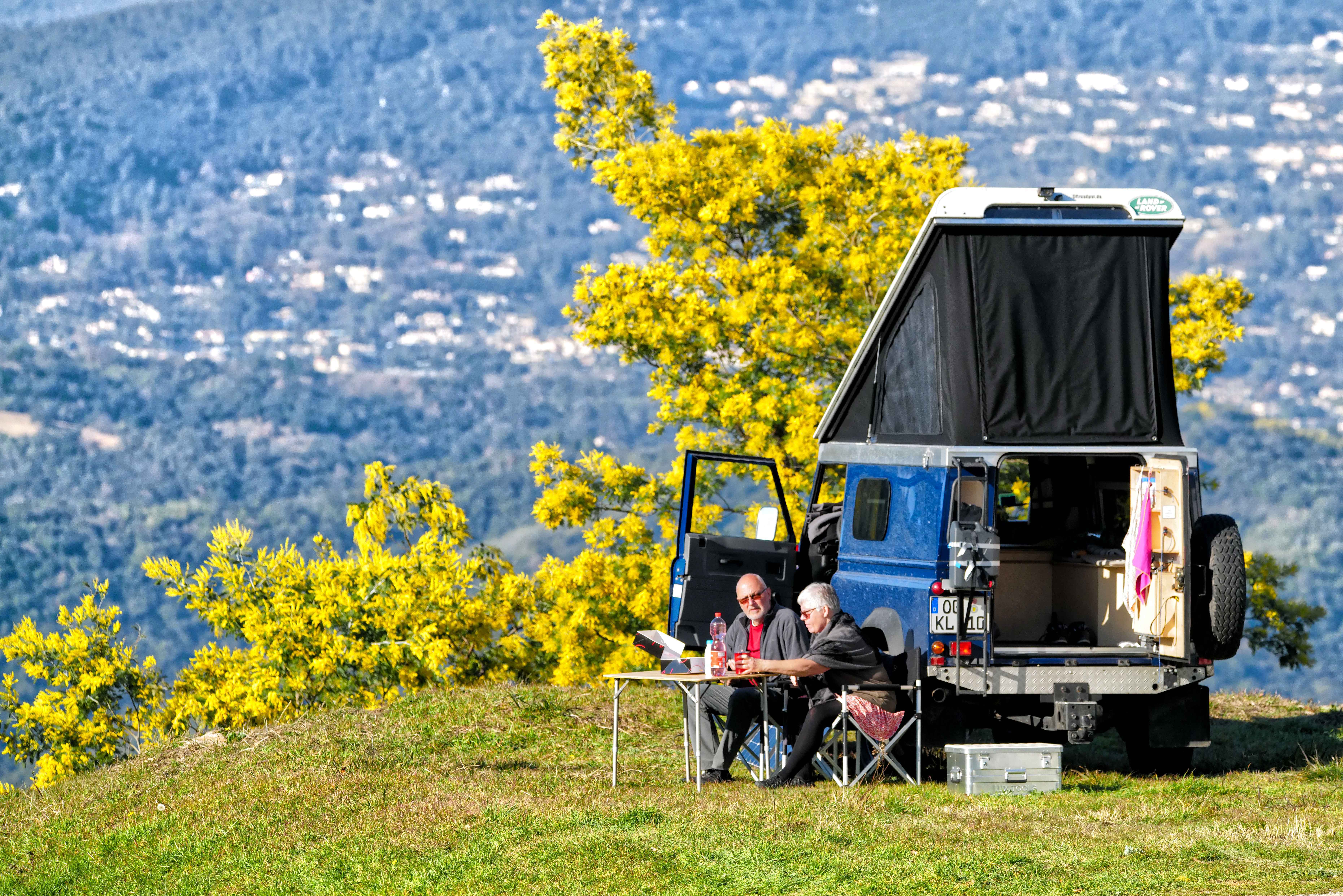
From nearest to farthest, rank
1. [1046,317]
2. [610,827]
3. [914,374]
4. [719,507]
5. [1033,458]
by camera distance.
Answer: [610,827]
[1046,317]
[914,374]
[1033,458]
[719,507]

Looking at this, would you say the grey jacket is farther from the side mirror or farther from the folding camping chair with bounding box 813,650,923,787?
the side mirror

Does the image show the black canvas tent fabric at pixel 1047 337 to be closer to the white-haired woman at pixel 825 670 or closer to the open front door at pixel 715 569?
the white-haired woman at pixel 825 670

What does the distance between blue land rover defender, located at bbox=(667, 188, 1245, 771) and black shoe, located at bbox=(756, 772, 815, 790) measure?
0.90 metres

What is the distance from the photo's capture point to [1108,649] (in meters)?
9.96

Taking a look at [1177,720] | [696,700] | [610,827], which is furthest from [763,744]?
[1177,720]

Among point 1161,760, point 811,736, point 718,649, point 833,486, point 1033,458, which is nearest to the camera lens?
point 811,736

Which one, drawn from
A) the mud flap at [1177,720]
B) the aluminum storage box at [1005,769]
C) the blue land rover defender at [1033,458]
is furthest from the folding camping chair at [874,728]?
the mud flap at [1177,720]

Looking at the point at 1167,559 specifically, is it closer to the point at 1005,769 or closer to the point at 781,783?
the point at 1005,769

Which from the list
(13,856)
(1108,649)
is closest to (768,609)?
(1108,649)

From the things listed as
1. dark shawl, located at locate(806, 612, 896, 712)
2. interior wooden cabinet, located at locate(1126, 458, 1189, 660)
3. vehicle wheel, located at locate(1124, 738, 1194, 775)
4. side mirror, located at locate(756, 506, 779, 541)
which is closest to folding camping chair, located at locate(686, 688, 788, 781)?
dark shawl, located at locate(806, 612, 896, 712)

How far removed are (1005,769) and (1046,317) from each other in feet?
9.20

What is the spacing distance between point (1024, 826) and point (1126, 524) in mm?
3579

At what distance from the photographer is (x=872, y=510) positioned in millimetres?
10391

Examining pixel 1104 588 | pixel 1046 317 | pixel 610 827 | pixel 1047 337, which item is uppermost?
→ pixel 1046 317
